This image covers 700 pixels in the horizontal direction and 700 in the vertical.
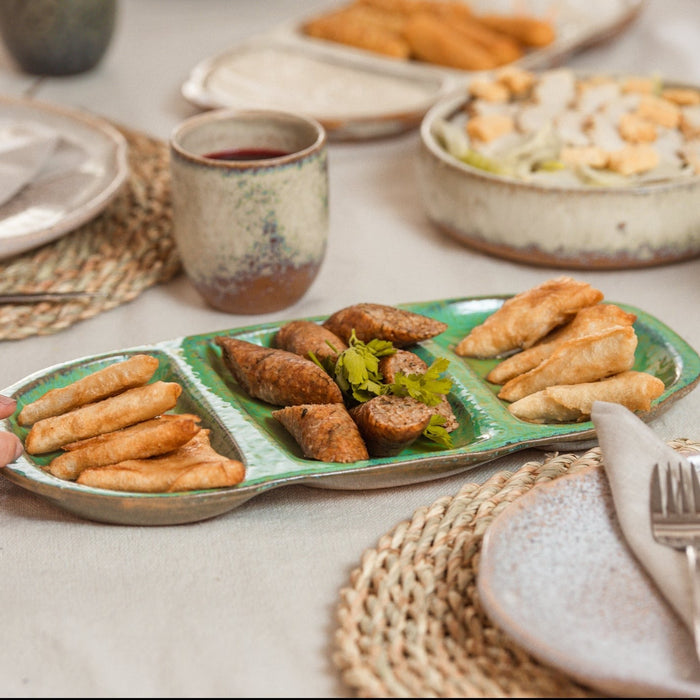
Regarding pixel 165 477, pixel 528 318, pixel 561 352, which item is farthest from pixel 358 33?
pixel 165 477

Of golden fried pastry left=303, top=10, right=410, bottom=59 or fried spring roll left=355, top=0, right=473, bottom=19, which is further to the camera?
fried spring roll left=355, top=0, right=473, bottom=19

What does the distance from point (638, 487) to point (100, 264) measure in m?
1.04

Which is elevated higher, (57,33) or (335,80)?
(57,33)

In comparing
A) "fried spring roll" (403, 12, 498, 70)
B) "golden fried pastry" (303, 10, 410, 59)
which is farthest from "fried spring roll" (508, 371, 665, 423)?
"golden fried pastry" (303, 10, 410, 59)

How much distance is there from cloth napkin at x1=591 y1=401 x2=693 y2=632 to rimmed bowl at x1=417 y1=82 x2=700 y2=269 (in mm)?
627

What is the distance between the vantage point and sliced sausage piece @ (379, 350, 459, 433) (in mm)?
1161

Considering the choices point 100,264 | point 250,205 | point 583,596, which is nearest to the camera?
point 583,596

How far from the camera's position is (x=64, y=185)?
1770 millimetres

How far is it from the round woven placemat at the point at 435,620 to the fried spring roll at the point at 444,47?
1.50 meters

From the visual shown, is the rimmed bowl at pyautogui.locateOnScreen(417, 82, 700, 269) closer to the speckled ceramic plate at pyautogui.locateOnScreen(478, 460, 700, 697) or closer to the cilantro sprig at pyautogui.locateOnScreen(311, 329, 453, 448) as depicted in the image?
the cilantro sprig at pyautogui.locateOnScreen(311, 329, 453, 448)

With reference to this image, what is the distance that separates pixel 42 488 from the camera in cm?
101

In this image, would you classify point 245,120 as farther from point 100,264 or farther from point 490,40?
point 490,40

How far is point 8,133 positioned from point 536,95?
1.05 metres

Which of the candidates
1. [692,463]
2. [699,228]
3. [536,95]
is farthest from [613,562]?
[536,95]
